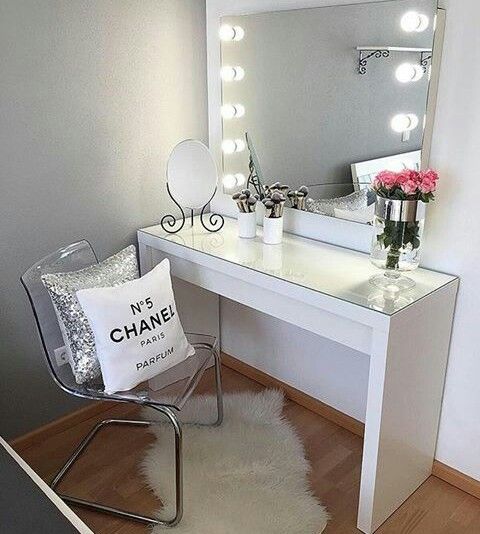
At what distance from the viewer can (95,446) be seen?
2076 mm

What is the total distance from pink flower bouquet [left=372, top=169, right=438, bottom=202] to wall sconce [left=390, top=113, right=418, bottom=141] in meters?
0.15

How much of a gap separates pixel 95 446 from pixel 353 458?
968mm

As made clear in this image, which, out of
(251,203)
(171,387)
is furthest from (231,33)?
(171,387)

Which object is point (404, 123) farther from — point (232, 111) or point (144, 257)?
point (144, 257)

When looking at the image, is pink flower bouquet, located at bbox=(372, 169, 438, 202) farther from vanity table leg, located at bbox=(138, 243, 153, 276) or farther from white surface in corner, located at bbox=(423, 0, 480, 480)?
vanity table leg, located at bbox=(138, 243, 153, 276)

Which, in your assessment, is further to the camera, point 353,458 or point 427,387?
point 353,458

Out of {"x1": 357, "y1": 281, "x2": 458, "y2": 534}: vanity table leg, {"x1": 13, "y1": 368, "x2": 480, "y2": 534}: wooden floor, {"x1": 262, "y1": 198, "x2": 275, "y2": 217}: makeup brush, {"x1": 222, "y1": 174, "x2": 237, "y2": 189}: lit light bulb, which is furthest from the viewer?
{"x1": 222, "y1": 174, "x2": 237, "y2": 189}: lit light bulb

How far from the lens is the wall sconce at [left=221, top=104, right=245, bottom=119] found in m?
2.24

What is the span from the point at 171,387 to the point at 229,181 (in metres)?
0.97

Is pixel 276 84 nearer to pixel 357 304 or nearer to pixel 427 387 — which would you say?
pixel 357 304

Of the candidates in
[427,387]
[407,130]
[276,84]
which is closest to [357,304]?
[427,387]

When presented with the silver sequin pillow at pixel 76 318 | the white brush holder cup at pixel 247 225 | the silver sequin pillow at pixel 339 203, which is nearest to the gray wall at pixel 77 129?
the silver sequin pillow at pixel 76 318

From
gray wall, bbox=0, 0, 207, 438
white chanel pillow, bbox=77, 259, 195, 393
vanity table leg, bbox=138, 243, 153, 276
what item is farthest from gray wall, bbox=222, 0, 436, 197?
white chanel pillow, bbox=77, 259, 195, 393

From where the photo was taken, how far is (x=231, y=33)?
2160 mm
